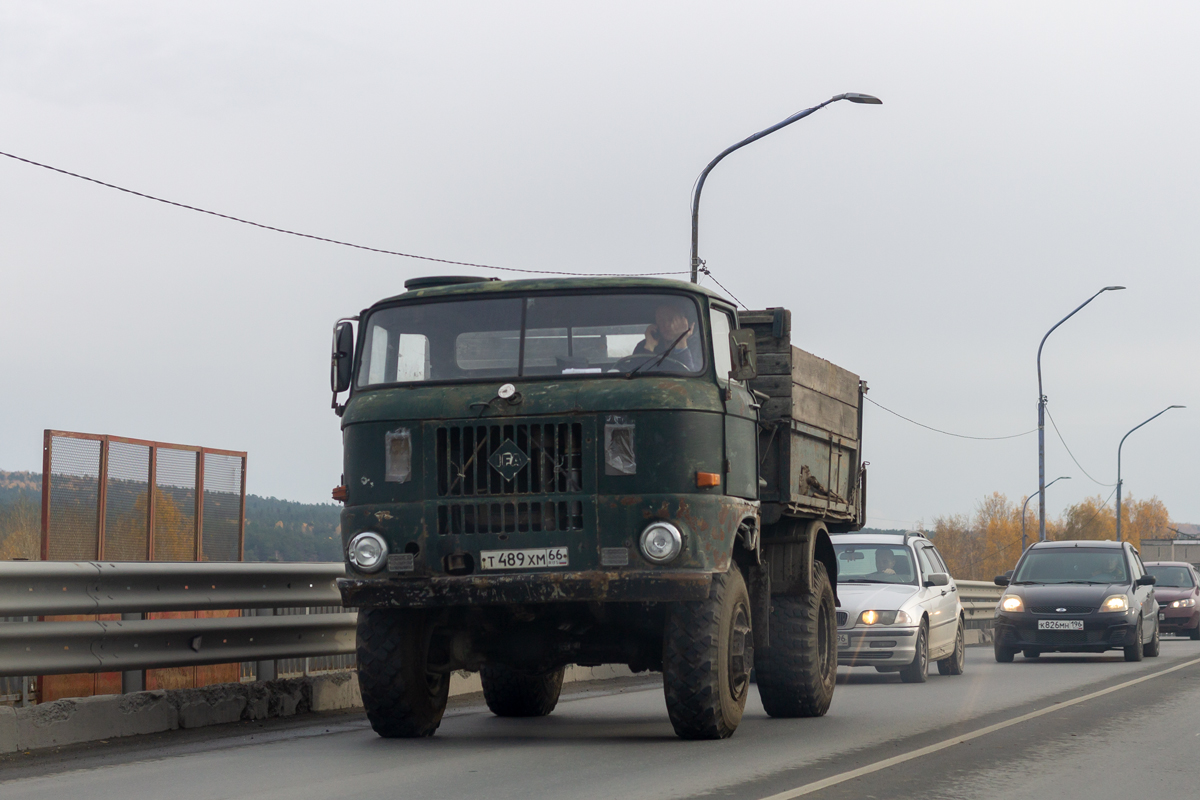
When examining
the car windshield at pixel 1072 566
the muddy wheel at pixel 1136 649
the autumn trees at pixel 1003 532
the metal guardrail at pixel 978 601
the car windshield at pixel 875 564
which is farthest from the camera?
the autumn trees at pixel 1003 532

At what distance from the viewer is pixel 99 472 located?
12617mm

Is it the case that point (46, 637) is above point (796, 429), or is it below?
below

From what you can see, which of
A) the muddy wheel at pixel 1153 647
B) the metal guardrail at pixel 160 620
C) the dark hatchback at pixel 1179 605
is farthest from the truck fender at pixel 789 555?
the dark hatchback at pixel 1179 605

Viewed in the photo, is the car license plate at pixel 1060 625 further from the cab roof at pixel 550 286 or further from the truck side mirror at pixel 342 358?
the truck side mirror at pixel 342 358

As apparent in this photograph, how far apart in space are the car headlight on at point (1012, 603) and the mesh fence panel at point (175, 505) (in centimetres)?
1130

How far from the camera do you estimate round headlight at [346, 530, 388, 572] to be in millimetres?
9117

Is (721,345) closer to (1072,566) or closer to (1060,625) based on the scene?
(1060,625)

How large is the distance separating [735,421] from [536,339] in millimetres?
1323

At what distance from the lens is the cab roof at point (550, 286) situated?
947 centimetres

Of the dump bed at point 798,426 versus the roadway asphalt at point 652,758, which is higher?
the dump bed at point 798,426

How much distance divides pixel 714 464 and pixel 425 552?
1.78 m

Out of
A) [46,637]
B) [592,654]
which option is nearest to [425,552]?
[592,654]

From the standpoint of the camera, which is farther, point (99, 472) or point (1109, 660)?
point (1109, 660)

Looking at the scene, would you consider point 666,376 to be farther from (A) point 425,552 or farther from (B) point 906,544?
(B) point 906,544
